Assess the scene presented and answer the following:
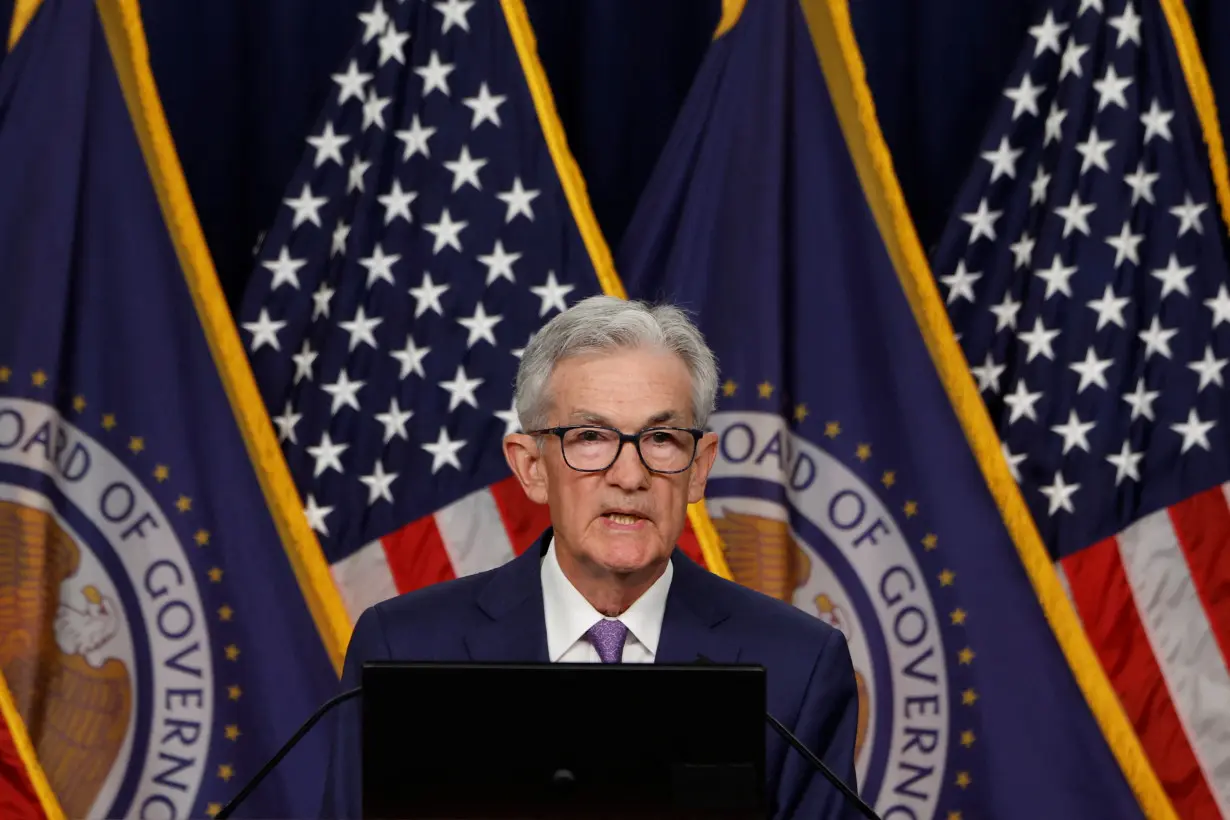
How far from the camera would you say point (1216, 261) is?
10.4 ft

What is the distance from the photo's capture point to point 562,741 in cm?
127

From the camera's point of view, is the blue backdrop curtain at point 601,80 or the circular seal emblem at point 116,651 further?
→ the blue backdrop curtain at point 601,80

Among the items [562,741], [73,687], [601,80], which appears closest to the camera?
[562,741]

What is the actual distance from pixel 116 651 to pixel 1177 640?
231cm

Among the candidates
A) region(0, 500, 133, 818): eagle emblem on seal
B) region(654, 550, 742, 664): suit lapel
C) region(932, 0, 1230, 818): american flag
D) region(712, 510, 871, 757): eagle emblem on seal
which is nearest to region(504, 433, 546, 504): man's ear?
region(654, 550, 742, 664): suit lapel

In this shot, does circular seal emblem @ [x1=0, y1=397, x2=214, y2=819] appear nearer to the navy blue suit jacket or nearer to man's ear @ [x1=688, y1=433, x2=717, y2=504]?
the navy blue suit jacket

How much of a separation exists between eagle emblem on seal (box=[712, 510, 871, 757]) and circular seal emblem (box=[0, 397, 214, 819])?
1.16 m

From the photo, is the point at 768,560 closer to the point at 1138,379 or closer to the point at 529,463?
the point at 1138,379

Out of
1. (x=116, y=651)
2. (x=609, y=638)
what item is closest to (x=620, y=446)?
(x=609, y=638)

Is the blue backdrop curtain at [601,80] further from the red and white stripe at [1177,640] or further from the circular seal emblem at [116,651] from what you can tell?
the red and white stripe at [1177,640]

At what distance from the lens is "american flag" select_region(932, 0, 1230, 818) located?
3.16 meters

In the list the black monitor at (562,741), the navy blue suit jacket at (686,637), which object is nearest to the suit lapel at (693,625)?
the navy blue suit jacket at (686,637)

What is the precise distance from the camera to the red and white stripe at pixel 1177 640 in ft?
10.3

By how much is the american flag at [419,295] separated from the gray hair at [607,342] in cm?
130
